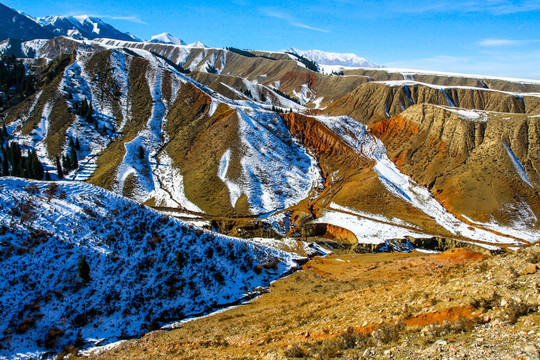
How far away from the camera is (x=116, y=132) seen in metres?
88.6

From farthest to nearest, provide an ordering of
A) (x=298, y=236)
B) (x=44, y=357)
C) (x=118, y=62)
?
1. (x=118, y=62)
2. (x=298, y=236)
3. (x=44, y=357)

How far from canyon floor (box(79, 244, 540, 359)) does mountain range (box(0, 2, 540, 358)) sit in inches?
254

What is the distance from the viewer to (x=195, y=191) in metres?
66.7

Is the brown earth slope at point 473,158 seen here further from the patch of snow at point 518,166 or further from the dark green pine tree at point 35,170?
the dark green pine tree at point 35,170

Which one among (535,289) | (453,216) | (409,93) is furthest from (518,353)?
(409,93)

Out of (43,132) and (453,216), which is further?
(43,132)

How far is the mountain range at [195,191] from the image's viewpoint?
28.4m

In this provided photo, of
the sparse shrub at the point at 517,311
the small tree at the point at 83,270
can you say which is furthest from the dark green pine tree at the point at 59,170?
the sparse shrub at the point at 517,311

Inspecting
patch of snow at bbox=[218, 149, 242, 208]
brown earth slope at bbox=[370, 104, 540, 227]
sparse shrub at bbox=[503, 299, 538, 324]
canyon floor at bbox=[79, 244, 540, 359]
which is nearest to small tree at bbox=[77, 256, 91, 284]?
canyon floor at bbox=[79, 244, 540, 359]

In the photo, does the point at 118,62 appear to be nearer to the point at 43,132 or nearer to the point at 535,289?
the point at 43,132

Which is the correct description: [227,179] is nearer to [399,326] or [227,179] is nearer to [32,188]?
[32,188]

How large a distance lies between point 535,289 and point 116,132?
96.1 m

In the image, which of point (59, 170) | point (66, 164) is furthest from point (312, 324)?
point (66, 164)

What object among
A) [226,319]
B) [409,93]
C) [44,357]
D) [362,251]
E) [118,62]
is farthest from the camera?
[409,93]
